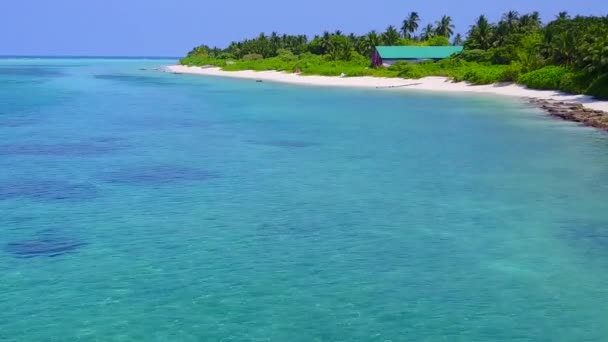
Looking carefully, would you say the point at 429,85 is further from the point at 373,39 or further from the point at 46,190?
the point at 46,190

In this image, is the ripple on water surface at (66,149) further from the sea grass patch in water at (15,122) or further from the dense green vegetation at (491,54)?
the dense green vegetation at (491,54)

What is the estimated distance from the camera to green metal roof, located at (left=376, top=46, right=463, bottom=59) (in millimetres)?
114488

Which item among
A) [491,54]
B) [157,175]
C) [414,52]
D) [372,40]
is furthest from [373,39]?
[157,175]

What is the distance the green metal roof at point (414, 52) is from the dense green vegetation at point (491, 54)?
4.39m

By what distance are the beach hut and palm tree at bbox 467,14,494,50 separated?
5958 mm

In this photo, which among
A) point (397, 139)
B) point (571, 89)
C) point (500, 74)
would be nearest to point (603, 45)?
point (571, 89)

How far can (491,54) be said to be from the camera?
100938mm

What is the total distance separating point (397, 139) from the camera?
43688mm

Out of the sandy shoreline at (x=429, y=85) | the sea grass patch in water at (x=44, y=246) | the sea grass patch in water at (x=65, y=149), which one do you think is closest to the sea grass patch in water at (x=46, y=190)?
the sea grass patch in water at (x=44, y=246)

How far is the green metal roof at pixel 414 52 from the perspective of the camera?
114m

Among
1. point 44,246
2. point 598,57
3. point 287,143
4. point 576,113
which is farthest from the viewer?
point 598,57

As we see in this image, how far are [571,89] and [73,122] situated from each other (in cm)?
4983

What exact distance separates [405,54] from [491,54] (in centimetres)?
1846

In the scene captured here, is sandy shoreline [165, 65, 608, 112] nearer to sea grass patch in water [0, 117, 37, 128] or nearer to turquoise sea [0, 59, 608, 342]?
turquoise sea [0, 59, 608, 342]
